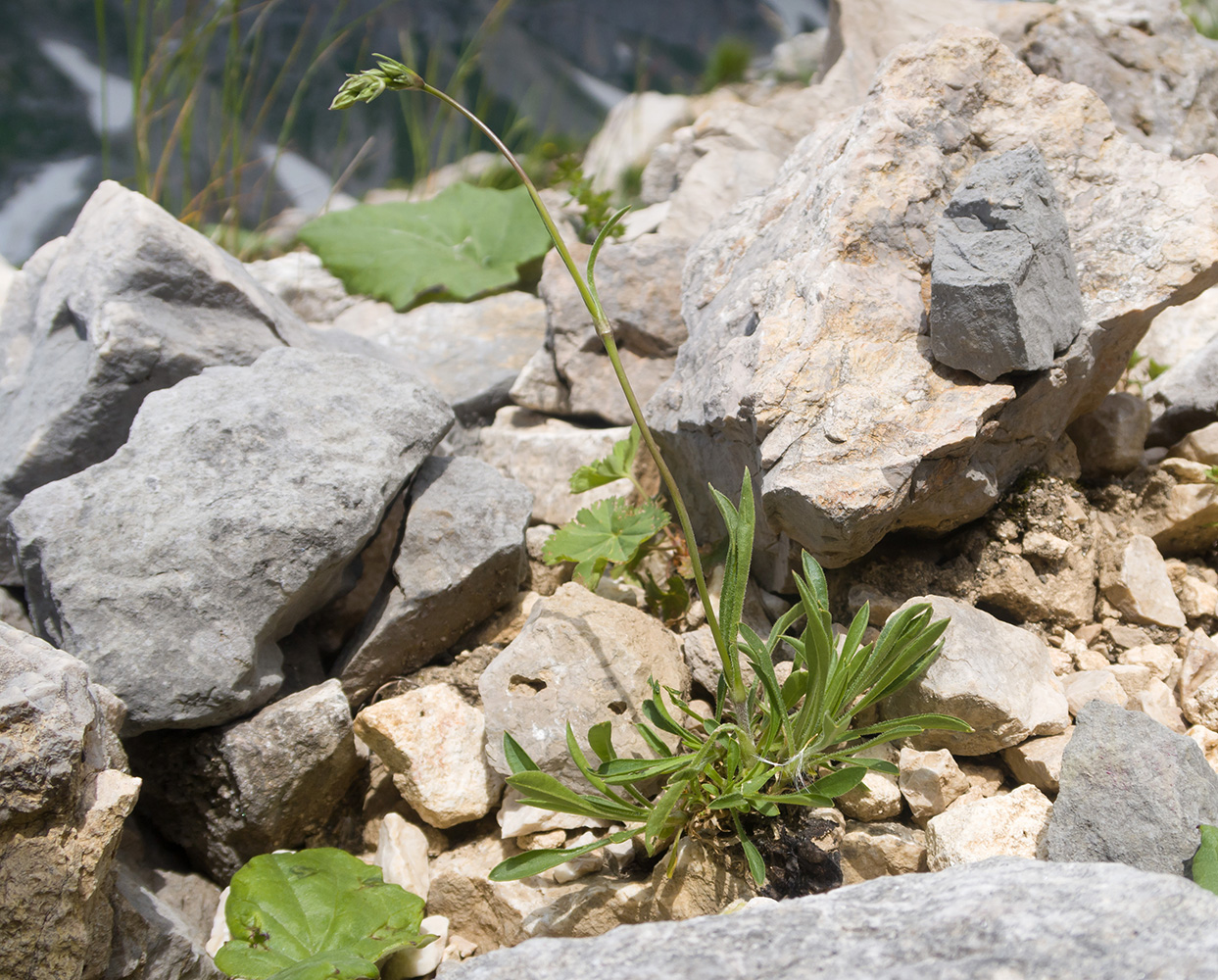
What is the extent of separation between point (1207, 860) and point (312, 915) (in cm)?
182

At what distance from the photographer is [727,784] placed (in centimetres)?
189

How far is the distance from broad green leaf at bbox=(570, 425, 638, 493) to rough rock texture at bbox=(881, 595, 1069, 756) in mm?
987

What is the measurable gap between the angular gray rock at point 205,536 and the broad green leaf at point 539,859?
829 mm

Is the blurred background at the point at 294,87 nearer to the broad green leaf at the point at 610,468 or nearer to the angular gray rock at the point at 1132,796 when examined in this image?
the broad green leaf at the point at 610,468

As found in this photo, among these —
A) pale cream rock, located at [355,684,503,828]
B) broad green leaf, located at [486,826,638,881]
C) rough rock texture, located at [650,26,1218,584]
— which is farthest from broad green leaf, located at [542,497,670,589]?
broad green leaf, located at [486,826,638,881]

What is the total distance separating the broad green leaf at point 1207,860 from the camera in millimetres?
1527

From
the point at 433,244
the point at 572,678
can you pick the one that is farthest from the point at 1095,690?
the point at 433,244

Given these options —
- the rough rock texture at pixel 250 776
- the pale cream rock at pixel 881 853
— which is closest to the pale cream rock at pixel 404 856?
the rough rock texture at pixel 250 776

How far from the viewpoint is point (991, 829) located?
5.92 feet

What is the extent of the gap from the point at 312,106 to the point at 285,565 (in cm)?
652

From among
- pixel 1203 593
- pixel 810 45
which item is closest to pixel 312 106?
pixel 810 45

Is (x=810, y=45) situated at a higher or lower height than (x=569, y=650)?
higher

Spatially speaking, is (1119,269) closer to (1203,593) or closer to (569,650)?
(1203,593)

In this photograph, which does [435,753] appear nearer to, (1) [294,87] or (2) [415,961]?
(2) [415,961]
